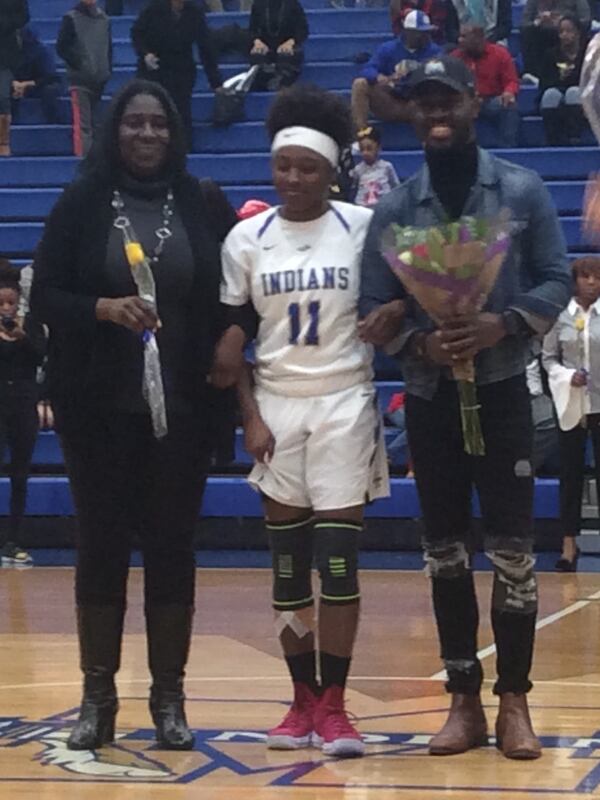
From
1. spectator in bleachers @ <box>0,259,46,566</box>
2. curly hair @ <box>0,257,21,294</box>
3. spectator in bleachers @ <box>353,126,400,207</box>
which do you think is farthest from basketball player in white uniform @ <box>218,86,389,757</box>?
spectator in bleachers @ <box>353,126,400,207</box>

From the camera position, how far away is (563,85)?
13766 millimetres

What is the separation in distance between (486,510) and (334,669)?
605 mm

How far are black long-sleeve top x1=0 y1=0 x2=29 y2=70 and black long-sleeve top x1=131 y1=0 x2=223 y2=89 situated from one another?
1099 mm

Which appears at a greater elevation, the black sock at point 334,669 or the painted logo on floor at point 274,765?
the black sock at point 334,669

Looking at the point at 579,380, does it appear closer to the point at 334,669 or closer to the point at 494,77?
the point at 494,77

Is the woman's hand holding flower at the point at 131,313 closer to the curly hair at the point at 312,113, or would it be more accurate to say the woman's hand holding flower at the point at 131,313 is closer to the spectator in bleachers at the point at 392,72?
the curly hair at the point at 312,113

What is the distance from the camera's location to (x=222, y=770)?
4750 mm

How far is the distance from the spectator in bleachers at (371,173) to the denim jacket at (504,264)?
7.44 m

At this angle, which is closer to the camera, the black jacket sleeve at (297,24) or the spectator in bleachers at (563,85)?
the spectator in bleachers at (563,85)

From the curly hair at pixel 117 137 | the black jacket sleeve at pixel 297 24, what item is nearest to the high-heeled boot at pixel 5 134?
the black jacket sleeve at pixel 297 24

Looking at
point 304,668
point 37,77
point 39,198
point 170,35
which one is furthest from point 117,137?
point 37,77

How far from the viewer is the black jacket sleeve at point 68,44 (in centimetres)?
1441

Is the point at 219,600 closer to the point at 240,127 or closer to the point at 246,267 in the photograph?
the point at 246,267

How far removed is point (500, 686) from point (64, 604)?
4.31 meters
